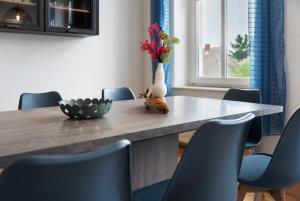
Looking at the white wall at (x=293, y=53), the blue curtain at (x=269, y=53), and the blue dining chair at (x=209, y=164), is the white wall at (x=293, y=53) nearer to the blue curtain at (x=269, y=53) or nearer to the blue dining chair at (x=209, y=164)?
the blue curtain at (x=269, y=53)

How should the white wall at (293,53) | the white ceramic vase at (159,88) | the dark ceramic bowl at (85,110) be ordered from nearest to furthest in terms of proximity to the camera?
the dark ceramic bowl at (85,110)
the white ceramic vase at (159,88)
the white wall at (293,53)

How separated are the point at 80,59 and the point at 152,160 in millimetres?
2230

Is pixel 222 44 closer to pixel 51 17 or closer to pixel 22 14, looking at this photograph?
pixel 51 17

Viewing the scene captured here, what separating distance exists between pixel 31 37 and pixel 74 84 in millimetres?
713

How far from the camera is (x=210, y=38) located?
4055 mm

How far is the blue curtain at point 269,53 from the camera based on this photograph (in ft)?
9.77

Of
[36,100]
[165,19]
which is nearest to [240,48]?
[165,19]

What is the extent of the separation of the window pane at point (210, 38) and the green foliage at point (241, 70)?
190 mm

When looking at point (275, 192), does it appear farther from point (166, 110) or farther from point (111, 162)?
point (111, 162)

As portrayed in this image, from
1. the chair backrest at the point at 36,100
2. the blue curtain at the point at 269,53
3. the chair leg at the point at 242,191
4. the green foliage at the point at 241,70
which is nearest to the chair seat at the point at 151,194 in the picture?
the chair leg at the point at 242,191

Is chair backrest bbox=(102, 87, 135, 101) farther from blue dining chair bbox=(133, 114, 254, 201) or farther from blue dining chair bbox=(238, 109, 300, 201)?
blue dining chair bbox=(133, 114, 254, 201)

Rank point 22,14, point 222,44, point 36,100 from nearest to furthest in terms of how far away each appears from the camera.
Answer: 1. point 36,100
2. point 22,14
3. point 222,44

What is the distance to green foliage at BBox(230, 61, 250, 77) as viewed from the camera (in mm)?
3623

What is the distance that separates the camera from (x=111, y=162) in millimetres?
871
